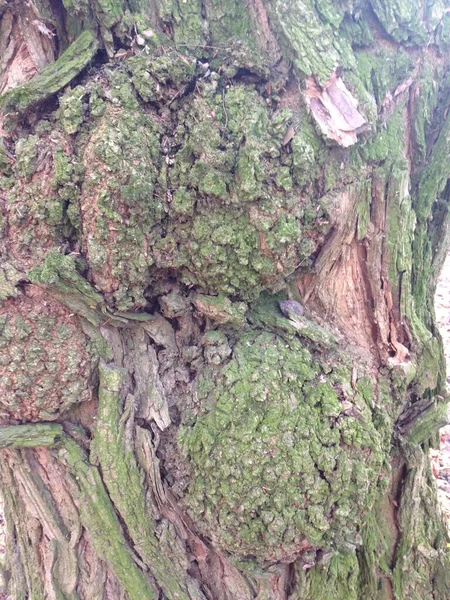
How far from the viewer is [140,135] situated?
1.81m

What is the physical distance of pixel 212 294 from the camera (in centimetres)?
204

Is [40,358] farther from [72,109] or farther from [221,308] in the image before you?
[72,109]

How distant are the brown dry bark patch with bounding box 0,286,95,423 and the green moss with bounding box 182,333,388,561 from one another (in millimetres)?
605

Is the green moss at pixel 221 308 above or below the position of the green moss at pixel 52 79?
below

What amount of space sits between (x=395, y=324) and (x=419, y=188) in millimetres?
782

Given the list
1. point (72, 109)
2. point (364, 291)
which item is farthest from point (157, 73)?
point (364, 291)

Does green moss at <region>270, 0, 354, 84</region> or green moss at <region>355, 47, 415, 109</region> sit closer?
green moss at <region>270, 0, 354, 84</region>

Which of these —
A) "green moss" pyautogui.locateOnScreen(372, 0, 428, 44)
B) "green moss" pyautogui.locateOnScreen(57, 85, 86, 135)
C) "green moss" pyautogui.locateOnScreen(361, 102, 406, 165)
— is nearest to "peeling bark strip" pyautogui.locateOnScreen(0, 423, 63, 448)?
"green moss" pyautogui.locateOnScreen(57, 85, 86, 135)

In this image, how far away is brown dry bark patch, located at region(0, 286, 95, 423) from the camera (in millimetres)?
1916

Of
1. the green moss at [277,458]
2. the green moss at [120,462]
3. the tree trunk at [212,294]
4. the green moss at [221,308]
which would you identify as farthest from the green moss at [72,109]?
the green moss at [277,458]

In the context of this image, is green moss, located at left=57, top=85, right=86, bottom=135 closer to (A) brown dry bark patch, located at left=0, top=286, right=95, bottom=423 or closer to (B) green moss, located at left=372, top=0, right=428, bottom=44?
(A) brown dry bark patch, located at left=0, top=286, right=95, bottom=423

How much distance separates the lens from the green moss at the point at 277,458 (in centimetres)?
190

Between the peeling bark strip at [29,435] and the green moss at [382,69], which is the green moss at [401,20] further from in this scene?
the peeling bark strip at [29,435]

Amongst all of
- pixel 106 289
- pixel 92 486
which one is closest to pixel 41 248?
pixel 106 289
